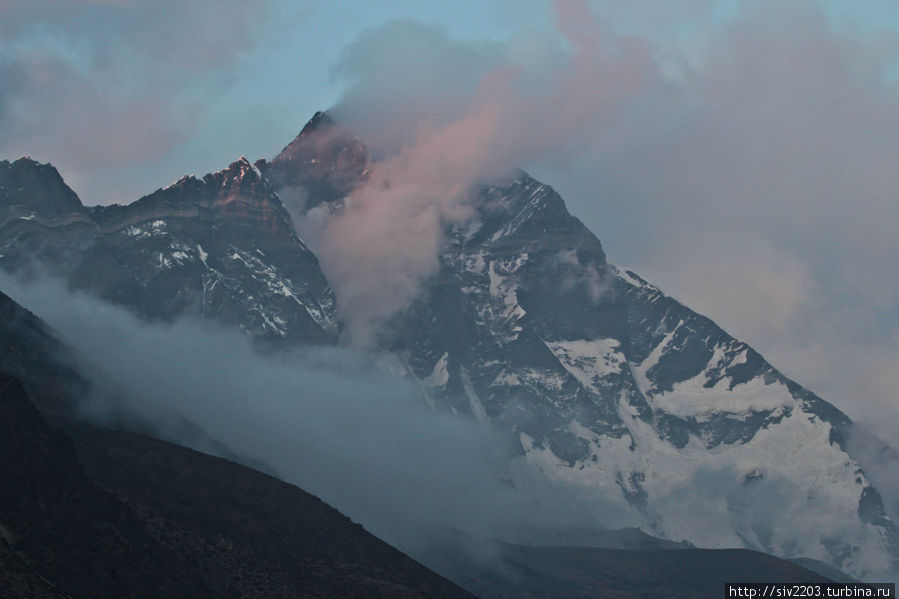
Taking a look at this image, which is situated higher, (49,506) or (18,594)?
(49,506)

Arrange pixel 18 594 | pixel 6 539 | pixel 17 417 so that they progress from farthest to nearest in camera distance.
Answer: pixel 17 417, pixel 6 539, pixel 18 594

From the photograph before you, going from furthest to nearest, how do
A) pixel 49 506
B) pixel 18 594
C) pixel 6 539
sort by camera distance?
pixel 49 506
pixel 6 539
pixel 18 594

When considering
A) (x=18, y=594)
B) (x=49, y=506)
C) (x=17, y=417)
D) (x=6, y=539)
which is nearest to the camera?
(x=18, y=594)

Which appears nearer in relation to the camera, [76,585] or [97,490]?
[76,585]

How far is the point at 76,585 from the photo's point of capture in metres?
166

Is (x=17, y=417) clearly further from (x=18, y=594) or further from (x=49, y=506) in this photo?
(x=18, y=594)

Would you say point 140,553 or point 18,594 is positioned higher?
point 140,553

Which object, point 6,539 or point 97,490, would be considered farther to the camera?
point 97,490

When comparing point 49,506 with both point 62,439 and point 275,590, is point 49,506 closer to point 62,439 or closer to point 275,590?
point 62,439

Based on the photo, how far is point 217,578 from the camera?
190000mm

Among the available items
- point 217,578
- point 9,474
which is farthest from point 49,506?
point 217,578

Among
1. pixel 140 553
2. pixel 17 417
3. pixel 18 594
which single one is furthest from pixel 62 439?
pixel 18 594

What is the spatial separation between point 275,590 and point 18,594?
51.7 meters

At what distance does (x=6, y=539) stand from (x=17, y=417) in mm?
31662
